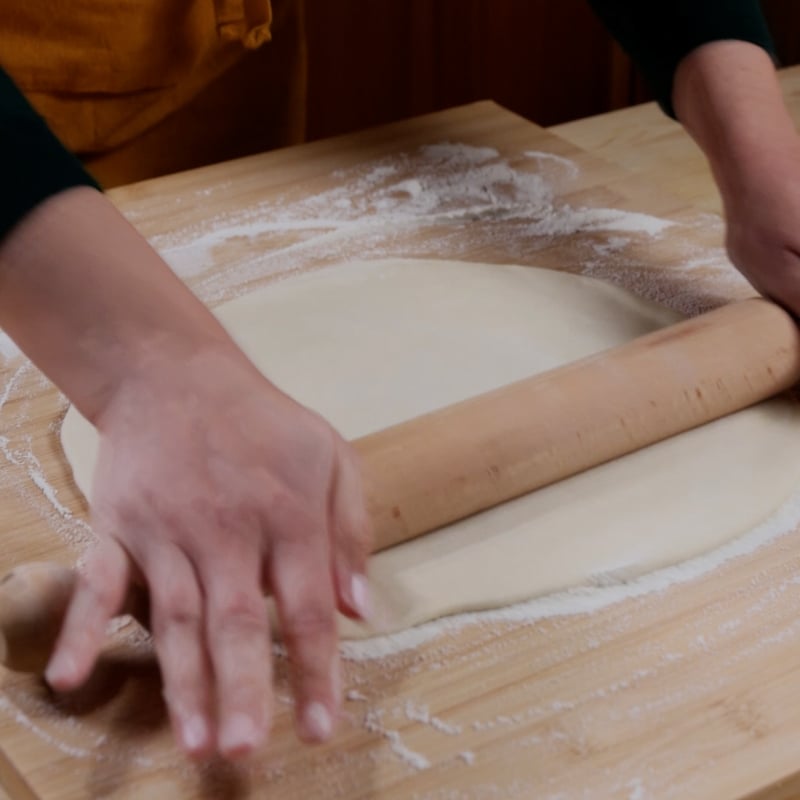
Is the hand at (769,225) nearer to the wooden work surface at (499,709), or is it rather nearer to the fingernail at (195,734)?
the wooden work surface at (499,709)

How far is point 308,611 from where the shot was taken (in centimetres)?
63

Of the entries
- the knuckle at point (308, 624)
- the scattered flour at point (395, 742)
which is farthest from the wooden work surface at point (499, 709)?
the knuckle at point (308, 624)

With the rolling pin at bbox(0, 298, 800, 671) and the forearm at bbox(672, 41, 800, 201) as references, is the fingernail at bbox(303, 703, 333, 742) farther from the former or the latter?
the forearm at bbox(672, 41, 800, 201)

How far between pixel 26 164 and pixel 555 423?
1.26 ft

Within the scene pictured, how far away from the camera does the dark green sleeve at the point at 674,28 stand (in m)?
1.17

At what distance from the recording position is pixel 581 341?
3.49ft

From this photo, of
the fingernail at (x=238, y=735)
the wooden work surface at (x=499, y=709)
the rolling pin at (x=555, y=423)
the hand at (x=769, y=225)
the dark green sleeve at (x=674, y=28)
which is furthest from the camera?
the dark green sleeve at (x=674, y=28)

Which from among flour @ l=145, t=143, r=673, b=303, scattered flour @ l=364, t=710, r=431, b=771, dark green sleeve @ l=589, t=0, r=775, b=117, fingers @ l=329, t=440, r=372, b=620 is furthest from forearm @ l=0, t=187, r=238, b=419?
dark green sleeve @ l=589, t=0, r=775, b=117

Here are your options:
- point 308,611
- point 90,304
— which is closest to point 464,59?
point 90,304

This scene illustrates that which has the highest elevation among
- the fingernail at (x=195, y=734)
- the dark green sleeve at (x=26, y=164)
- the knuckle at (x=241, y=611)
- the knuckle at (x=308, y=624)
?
the dark green sleeve at (x=26, y=164)

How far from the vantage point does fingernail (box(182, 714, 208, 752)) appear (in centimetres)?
59

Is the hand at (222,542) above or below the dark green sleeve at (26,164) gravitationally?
below

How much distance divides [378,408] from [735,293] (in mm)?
386

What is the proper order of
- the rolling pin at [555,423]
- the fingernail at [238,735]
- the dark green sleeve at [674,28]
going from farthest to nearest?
the dark green sleeve at [674,28]
the rolling pin at [555,423]
the fingernail at [238,735]
